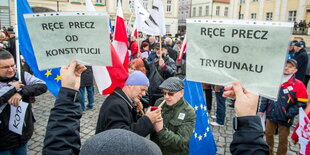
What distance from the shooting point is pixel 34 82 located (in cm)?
322

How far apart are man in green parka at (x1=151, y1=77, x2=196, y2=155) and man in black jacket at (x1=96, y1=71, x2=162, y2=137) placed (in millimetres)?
144

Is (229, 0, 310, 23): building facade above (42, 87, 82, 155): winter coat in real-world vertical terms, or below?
above

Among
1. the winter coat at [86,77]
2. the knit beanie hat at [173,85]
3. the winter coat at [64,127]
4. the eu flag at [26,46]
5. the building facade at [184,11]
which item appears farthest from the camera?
the building facade at [184,11]

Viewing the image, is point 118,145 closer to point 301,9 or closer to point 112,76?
point 112,76

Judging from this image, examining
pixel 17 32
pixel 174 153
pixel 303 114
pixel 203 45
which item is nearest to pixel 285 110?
pixel 303 114

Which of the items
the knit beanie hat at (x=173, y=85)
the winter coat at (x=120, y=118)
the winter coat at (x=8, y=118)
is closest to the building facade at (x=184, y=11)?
the knit beanie hat at (x=173, y=85)

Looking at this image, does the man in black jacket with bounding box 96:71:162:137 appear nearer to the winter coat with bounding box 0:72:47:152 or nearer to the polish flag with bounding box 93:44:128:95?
the polish flag with bounding box 93:44:128:95

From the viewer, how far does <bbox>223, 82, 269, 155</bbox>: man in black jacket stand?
1.37 m

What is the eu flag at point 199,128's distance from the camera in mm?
3863

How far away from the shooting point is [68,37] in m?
2.14

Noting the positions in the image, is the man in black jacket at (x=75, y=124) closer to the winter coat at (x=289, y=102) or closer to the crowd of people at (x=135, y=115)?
the crowd of people at (x=135, y=115)

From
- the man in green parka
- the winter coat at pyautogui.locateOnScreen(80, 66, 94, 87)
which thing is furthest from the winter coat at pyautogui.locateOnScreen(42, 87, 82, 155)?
the winter coat at pyautogui.locateOnScreen(80, 66, 94, 87)

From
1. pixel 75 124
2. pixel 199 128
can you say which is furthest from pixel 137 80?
pixel 199 128

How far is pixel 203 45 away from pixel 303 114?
2000 millimetres
